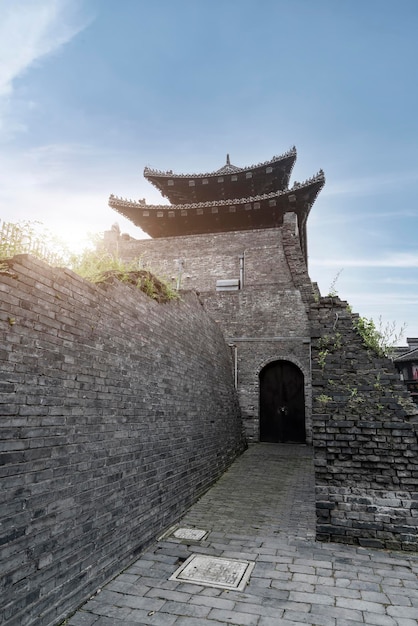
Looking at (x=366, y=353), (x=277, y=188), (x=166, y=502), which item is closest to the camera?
(x=166, y=502)

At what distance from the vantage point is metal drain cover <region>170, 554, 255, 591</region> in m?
3.38

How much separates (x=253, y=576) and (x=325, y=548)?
1.15 m

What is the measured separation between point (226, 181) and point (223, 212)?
2.80 meters

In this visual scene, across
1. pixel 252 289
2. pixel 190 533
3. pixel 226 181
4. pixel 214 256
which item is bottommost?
pixel 190 533

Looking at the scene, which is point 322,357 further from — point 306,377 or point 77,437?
point 306,377

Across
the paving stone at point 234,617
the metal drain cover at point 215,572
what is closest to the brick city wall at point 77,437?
the metal drain cover at point 215,572

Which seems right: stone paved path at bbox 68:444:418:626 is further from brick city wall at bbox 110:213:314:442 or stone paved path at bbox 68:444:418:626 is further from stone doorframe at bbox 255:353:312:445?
brick city wall at bbox 110:213:314:442

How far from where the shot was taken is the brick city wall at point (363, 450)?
4.33m

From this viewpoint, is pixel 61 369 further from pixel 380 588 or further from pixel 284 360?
pixel 284 360

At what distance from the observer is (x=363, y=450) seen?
464 cm

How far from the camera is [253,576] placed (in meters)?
3.52

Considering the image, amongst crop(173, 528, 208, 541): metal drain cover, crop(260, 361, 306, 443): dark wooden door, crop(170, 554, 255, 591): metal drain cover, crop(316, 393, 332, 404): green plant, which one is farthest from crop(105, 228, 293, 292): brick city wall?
crop(170, 554, 255, 591): metal drain cover

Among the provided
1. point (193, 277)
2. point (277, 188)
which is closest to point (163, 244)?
point (193, 277)

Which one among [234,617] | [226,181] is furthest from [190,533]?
[226,181]
